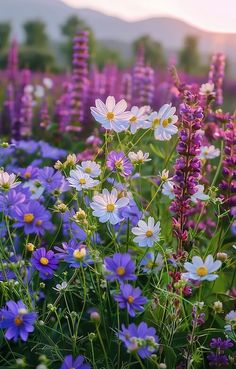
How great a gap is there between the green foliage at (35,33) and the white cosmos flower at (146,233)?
2777cm

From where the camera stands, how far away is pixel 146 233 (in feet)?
4.50

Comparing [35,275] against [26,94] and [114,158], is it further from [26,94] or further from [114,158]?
[26,94]

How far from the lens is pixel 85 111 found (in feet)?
13.5

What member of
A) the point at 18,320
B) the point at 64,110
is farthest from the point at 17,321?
the point at 64,110

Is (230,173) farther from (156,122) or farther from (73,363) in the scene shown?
(73,363)

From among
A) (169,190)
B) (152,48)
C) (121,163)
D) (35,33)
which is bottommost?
(35,33)

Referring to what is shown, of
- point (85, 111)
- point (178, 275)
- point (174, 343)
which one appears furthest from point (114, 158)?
point (85, 111)

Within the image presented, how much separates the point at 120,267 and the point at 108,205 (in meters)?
0.21

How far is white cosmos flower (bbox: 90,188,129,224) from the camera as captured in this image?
1383 millimetres

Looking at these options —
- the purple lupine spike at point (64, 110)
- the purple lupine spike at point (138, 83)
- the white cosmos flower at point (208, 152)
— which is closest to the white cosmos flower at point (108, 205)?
the white cosmos flower at point (208, 152)

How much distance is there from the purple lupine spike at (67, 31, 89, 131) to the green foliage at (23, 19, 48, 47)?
24.5 metres

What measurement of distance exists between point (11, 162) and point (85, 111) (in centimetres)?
136

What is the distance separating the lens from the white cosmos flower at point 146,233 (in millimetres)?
1362

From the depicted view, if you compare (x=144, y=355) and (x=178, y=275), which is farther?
(x=178, y=275)
